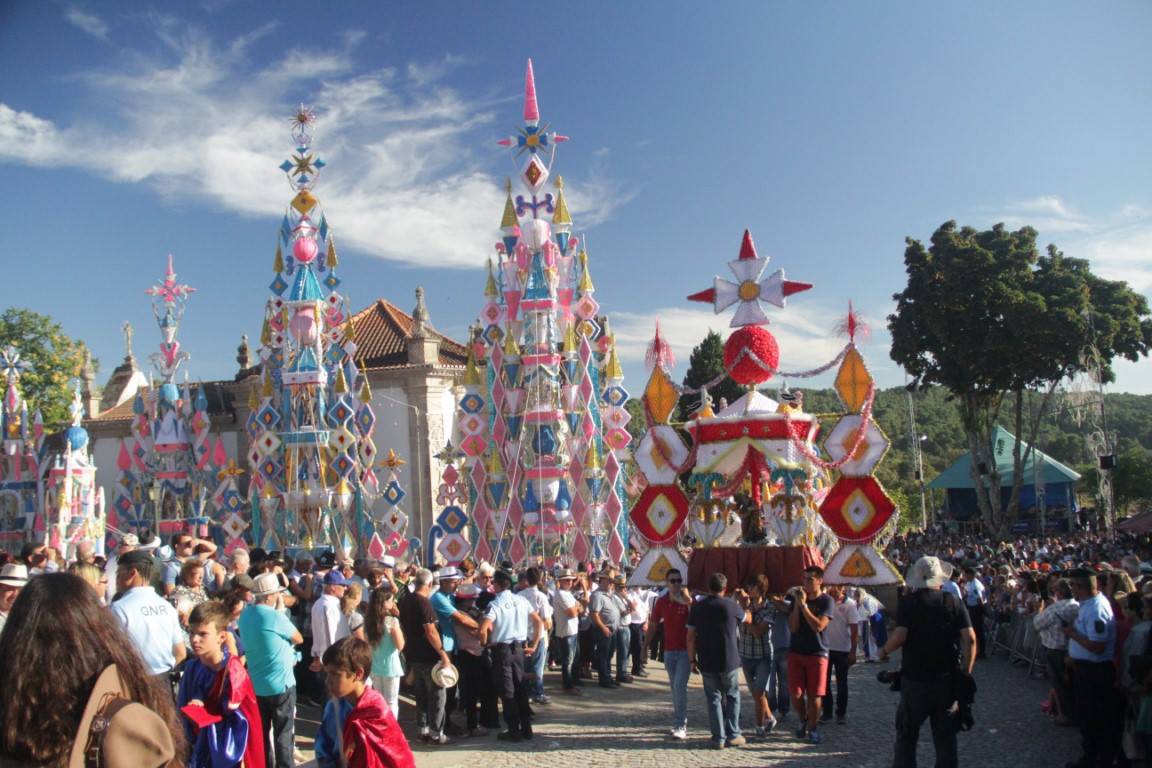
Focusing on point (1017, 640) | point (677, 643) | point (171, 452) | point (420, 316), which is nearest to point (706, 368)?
point (420, 316)

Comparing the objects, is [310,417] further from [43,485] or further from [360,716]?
[360,716]

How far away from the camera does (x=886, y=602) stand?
2270cm

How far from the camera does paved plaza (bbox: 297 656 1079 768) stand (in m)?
9.02

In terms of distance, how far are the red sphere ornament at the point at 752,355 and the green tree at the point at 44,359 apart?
36124mm

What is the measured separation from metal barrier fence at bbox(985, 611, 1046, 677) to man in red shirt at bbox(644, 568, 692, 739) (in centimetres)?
633

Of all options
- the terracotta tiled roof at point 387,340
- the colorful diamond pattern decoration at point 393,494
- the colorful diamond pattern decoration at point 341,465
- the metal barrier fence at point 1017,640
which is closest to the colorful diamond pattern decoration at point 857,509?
the metal barrier fence at point 1017,640

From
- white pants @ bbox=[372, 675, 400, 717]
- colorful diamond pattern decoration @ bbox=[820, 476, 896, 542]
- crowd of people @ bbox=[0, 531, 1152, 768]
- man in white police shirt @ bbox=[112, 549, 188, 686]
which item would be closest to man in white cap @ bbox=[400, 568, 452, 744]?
crowd of people @ bbox=[0, 531, 1152, 768]

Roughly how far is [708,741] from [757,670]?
0.90 m

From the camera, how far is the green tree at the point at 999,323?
31141mm

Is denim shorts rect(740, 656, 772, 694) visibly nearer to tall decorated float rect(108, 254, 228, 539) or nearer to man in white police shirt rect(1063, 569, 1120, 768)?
man in white police shirt rect(1063, 569, 1120, 768)

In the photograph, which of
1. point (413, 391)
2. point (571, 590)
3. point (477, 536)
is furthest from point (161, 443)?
point (571, 590)

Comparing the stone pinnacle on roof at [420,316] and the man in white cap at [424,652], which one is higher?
the stone pinnacle on roof at [420,316]

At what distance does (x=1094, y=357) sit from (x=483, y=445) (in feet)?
59.7

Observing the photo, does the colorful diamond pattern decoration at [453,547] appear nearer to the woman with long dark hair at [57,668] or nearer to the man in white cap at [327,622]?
the man in white cap at [327,622]
